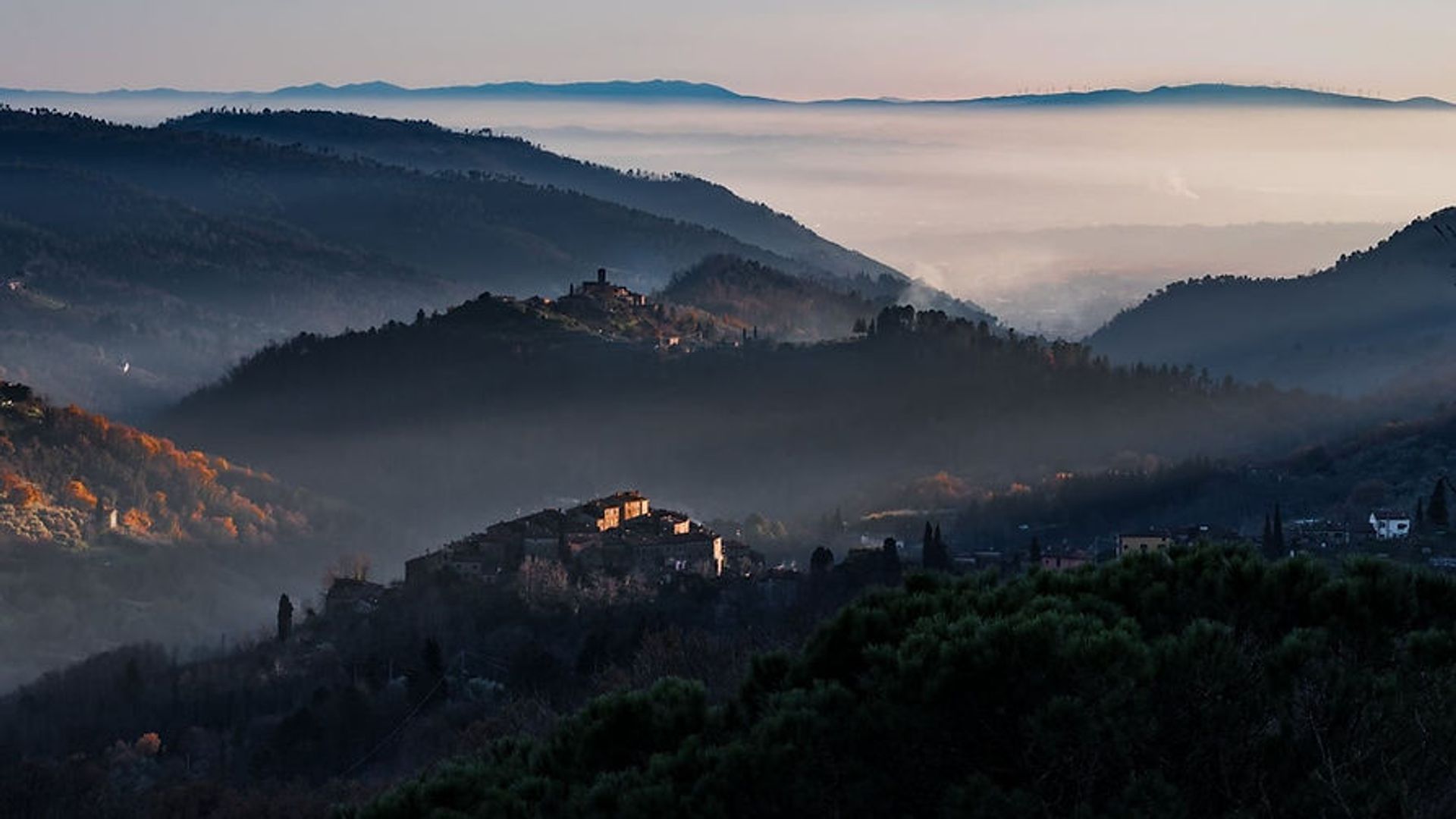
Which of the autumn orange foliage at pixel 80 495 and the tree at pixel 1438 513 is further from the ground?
the tree at pixel 1438 513

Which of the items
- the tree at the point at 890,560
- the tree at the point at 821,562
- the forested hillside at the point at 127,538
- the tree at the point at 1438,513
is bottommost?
the forested hillside at the point at 127,538

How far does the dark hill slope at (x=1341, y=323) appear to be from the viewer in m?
165

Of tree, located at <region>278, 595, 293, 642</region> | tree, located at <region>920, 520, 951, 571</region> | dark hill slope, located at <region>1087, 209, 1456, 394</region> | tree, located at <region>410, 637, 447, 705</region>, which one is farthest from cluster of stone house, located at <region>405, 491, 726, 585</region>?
dark hill slope, located at <region>1087, 209, 1456, 394</region>

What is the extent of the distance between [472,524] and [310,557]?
11.9 metres

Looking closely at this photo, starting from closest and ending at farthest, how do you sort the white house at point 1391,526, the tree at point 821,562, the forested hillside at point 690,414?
the tree at point 821,562
the white house at point 1391,526
the forested hillside at point 690,414

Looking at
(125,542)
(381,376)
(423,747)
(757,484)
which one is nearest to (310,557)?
(125,542)

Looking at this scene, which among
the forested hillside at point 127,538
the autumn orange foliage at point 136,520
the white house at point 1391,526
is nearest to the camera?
the white house at point 1391,526

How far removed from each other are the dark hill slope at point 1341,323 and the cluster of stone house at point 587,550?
7927 cm

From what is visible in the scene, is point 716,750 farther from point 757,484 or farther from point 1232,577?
point 757,484

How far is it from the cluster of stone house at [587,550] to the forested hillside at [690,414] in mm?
46406

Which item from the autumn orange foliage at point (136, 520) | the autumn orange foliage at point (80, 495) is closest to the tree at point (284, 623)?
the autumn orange foliage at point (136, 520)

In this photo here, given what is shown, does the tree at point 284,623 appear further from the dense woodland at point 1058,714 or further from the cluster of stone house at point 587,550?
the dense woodland at point 1058,714

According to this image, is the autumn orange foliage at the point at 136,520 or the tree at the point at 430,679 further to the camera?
the autumn orange foliage at the point at 136,520

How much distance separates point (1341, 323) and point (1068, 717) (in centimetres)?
16878
